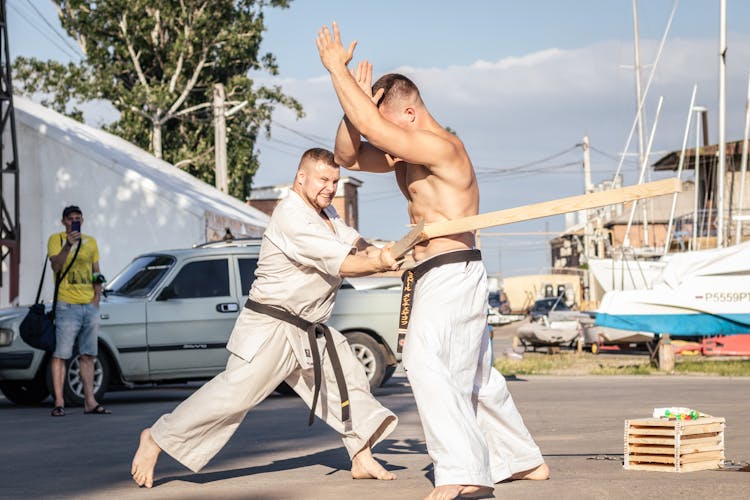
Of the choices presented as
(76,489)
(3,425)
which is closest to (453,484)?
(76,489)

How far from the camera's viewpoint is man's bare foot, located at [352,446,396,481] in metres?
6.96

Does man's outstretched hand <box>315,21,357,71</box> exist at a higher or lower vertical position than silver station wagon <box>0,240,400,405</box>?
higher

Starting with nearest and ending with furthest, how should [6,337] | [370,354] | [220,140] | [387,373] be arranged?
[6,337]
[370,354]
[387,373]
[220,140]

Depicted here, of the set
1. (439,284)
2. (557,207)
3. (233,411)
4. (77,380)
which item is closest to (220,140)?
(77,380)

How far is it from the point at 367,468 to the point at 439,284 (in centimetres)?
141

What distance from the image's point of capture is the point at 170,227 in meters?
26.7

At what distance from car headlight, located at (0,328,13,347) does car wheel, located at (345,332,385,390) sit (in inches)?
149

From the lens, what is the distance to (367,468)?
699 cm

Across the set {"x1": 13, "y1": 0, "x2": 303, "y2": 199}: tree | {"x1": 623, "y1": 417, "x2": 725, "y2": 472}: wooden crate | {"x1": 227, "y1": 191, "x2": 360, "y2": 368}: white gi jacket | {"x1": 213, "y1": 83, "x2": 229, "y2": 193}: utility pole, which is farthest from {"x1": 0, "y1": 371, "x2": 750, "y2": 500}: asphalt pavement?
{"x1": 13, "y1": 0, "x2": 303, "y2": 199}: tree

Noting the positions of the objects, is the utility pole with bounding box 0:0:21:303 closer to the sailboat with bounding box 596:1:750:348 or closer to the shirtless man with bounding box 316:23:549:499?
the sailboat with bounding box 596:1:750:348

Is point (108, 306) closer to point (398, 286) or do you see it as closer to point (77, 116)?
point (398, 286)

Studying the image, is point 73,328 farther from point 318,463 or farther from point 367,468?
point 367,468

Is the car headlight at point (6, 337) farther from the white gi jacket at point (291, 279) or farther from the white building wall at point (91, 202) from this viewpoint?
the white building wall at point (91, 202)

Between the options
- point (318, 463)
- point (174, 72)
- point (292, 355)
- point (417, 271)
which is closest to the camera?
point (417, 271)
